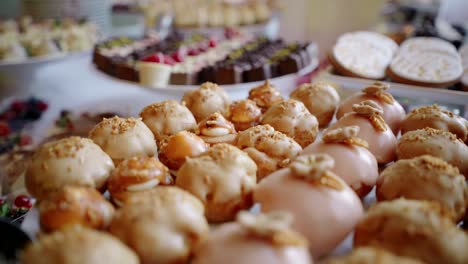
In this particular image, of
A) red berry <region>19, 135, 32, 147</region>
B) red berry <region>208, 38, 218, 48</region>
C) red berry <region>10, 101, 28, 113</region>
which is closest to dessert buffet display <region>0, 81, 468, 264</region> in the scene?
red berry <region>19, 135, 32, 147</region>

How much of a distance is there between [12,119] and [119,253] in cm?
253

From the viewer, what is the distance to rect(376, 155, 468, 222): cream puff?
0.87 metres

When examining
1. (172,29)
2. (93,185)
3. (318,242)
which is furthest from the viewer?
(172,29)

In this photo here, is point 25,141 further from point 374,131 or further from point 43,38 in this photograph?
point 374,131

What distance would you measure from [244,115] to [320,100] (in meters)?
0.28

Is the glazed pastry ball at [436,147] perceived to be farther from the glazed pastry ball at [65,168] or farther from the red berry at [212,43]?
the red berry at [212,43]

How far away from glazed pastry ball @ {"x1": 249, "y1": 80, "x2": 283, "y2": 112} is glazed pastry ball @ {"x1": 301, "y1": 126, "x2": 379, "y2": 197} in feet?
1.53

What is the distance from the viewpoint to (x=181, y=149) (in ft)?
3.40

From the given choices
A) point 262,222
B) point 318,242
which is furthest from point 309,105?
point 262,222

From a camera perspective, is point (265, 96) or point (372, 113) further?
point (265, 96)

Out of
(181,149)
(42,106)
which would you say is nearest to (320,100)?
(181,149)

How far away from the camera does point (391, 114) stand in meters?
1.30

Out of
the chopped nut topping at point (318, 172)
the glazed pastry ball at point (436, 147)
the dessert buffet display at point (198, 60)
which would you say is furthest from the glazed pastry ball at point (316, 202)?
the dessert buffet display at point (198, 60)

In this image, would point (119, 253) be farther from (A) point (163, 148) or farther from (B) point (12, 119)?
(B) point (12, 119)
